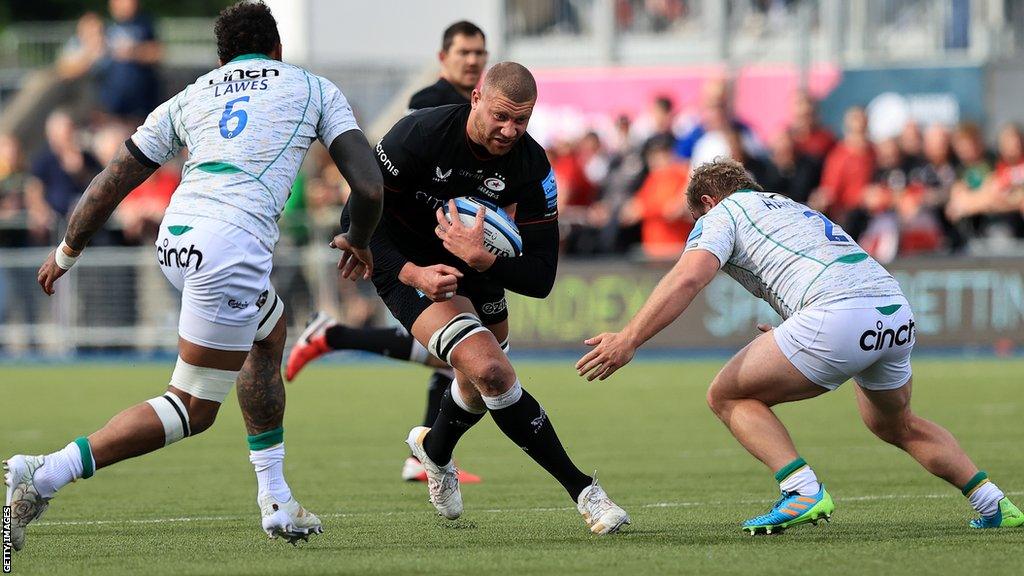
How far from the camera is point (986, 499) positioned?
719 cm

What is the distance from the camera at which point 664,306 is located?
675cm

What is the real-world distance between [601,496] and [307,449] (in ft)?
15.3

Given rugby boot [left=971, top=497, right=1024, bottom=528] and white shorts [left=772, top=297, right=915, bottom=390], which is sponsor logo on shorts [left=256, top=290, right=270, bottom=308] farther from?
rugby boot [left=971, top=497, right=1024, bottom=528]

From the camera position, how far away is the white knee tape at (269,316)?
6.96m

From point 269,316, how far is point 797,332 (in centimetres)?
228

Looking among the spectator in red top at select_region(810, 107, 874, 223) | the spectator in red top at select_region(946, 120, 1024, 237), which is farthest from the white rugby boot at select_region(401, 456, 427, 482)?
the spectator in red top at select_region(946, 120, 1024, 237)

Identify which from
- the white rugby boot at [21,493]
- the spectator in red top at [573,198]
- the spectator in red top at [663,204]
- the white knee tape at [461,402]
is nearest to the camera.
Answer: the white rugby boot at [21,493]

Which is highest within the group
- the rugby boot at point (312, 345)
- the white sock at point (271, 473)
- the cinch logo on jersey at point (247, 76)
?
the cinch logo on jersey at point (247, 76)

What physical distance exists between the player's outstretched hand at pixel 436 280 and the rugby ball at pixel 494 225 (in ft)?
0.75

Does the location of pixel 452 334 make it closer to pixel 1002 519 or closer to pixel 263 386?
pixel 263 386

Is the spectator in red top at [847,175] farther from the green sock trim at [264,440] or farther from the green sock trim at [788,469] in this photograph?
the green sock trim at [264,440]

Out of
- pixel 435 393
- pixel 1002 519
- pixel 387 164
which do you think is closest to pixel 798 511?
pixel 1002 519

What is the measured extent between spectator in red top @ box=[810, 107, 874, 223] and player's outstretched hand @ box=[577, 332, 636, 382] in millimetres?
13019

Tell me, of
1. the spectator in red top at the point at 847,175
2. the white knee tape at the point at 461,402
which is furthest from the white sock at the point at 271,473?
the spectator in red top at the point at 847,175
